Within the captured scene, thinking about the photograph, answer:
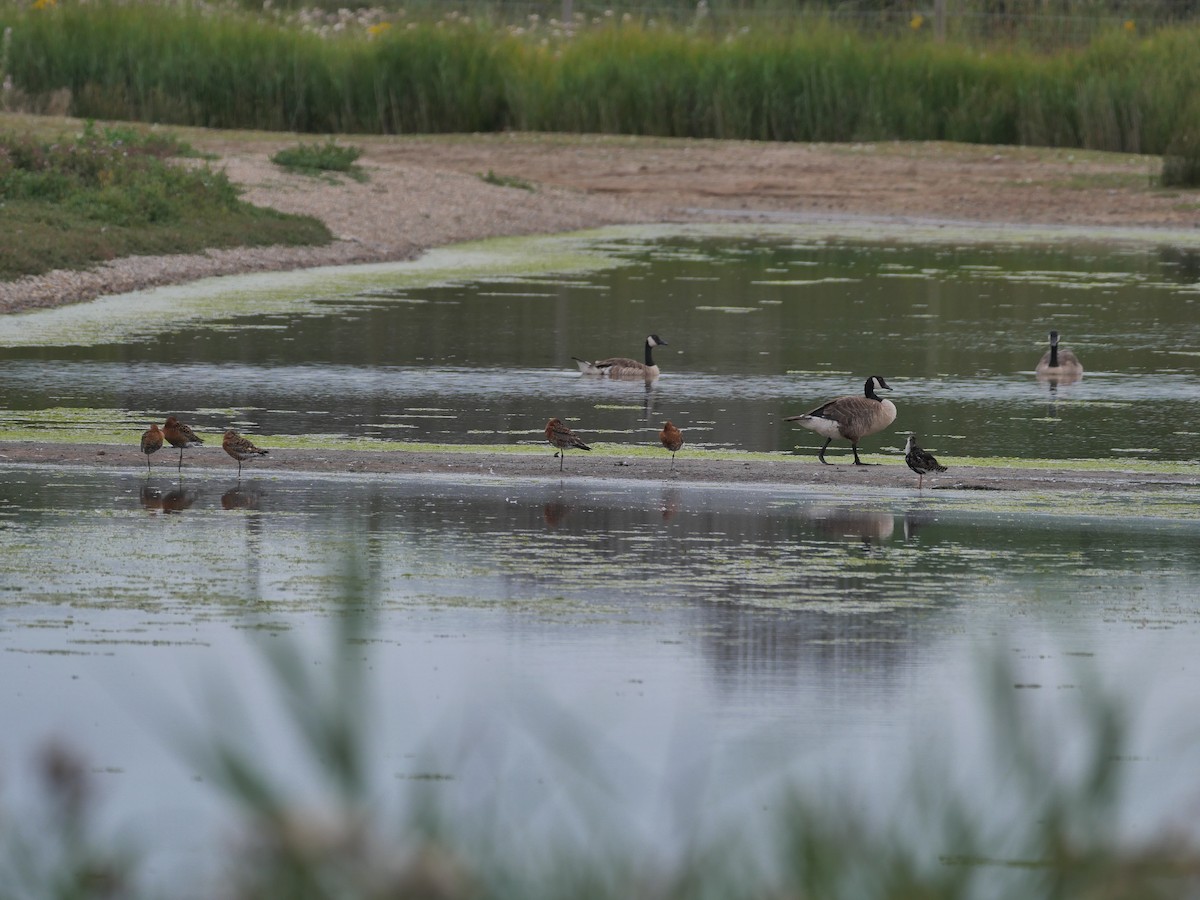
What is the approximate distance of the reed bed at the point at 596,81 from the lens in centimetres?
4100

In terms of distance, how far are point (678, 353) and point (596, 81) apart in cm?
2188

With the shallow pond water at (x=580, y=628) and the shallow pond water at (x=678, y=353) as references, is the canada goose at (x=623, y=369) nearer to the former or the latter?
the shallow pond water at (x=678, y=353)

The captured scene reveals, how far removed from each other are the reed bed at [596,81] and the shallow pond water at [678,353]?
10.9m

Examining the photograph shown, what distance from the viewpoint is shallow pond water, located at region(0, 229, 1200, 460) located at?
53.0 feet

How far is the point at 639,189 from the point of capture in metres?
38.0

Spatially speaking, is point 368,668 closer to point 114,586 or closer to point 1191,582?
point 114,586

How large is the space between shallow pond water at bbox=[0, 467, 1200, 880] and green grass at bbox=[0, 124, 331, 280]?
12.2 metres

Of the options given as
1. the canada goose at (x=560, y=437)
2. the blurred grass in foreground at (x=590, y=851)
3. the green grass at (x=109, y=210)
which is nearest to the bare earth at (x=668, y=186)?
the green grass at (x=109, y=210)

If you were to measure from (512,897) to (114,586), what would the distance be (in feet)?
21.6

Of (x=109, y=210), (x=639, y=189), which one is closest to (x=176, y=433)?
(x=109, y=210)

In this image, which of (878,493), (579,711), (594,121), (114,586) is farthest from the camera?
(594,121)

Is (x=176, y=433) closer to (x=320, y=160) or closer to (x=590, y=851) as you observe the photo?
(x=590, y=851)

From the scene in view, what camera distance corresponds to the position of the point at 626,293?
26156mm

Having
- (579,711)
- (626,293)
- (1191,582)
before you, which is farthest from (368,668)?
(626,293)
